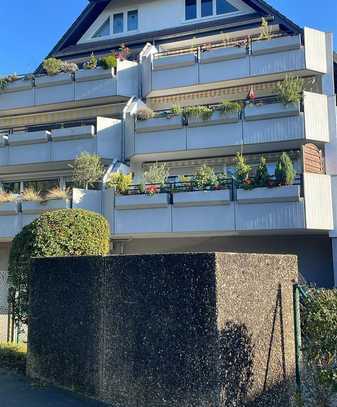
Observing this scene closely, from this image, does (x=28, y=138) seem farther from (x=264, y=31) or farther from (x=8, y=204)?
(x=264, y=31)

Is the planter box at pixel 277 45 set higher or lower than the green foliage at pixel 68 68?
lower

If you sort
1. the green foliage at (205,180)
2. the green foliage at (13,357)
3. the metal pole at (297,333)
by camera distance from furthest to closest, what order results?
the green foliage at (205,180), the green foliage at (13,357), the metal pole at (297,333)

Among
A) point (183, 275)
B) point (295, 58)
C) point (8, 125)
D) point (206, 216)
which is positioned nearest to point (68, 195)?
point (206, 216)

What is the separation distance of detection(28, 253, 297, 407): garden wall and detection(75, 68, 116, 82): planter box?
15309mm

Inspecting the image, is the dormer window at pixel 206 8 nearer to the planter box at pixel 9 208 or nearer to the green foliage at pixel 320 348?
the planter box at pixel 9 208

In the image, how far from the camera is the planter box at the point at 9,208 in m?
18.7

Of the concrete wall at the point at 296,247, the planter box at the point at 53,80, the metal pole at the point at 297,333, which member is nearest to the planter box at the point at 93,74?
the planter box at the point at 53,80

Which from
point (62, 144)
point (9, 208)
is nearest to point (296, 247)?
point (62, 144)

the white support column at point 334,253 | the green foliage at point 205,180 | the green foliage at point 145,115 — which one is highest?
the green foliage at point 145,115

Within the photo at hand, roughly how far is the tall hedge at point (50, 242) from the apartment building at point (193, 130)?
813 cm

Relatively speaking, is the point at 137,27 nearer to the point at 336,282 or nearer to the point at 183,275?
the point at 336,282

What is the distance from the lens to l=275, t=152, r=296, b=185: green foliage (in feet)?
51.1

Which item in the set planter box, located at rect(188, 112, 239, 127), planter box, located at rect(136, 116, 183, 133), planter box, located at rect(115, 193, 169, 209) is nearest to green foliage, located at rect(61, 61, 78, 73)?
planter box, located at rect(136, 116, 183, 133)

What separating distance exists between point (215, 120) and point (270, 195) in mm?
3759
